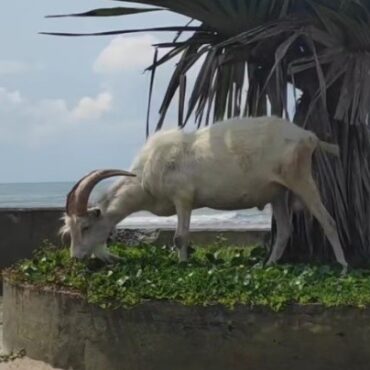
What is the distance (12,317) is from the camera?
8.25 m

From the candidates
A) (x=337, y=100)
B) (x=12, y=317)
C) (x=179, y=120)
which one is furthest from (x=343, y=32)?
(x=12, y=317)

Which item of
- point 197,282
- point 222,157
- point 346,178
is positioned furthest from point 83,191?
point 346,178

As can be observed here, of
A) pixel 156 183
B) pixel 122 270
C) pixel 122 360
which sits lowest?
pixel 122 360

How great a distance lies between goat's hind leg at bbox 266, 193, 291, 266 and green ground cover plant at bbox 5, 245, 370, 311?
305 mm

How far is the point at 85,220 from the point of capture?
8805 mm

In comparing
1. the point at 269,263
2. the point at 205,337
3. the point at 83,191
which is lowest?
the point at 205,337

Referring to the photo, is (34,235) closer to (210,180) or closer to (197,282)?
(210,180)

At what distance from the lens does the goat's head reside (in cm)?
870

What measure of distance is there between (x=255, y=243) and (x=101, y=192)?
12.6ft

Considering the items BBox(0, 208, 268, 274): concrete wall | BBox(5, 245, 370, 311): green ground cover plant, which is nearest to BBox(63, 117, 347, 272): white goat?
BBox(5, 245, 370, 311): green ground cover plant

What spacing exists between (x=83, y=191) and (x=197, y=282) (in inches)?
71.0

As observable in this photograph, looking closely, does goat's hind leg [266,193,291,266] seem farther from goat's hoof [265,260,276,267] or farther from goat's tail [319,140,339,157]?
goat's tail [319,140,339,157]

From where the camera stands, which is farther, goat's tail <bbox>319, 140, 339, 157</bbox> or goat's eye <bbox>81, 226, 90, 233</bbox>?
goat's eye <bbox>81, 226, 90, 233</bbox>

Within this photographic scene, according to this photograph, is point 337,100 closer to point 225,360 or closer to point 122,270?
point 122,270
